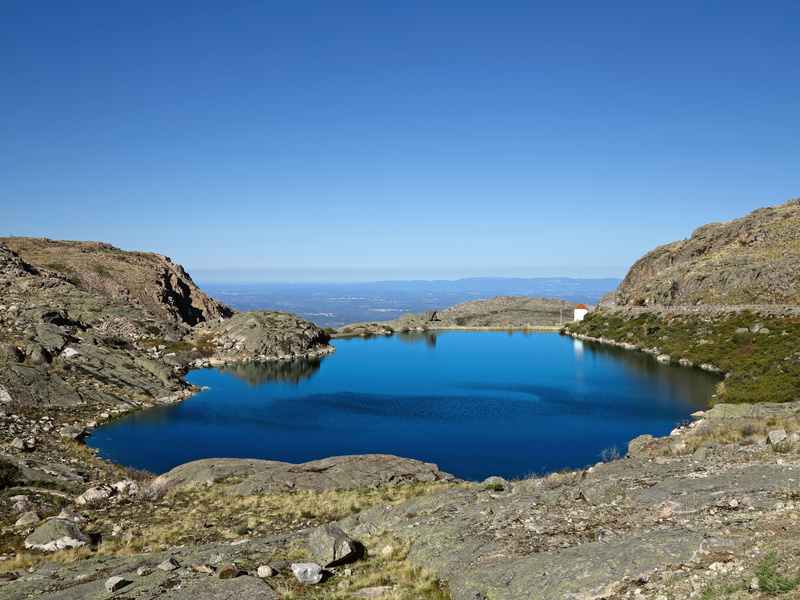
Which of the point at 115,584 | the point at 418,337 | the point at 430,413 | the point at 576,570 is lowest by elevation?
the point at 430,413

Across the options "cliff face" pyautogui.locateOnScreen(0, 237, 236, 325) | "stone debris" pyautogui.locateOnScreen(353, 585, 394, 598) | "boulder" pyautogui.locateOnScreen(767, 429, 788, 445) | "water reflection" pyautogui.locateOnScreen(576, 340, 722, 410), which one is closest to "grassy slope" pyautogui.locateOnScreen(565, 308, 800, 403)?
"water reflection" pyautogui.locateOnScreen(576, 340, 722, 410)

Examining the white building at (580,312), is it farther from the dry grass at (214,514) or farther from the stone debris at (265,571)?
the stone debris at (265,571)

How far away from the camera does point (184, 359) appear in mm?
100062

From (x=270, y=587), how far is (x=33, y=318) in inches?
3306

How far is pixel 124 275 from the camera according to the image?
140375 millimetres

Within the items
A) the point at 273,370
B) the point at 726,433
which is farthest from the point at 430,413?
the point at 273,370

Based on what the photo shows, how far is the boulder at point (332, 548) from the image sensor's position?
16172mm

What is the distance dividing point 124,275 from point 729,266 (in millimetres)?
157793

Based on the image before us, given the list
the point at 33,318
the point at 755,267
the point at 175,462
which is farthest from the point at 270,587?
the point at 755,267

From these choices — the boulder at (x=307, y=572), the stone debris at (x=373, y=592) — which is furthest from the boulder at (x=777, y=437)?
the boulder at (x=307, y=572)

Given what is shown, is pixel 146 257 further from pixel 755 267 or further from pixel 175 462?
pixel 755 267

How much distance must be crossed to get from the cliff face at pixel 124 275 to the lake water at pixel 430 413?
48.4 meters

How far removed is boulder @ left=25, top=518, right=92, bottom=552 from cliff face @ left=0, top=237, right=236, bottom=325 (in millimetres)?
113631

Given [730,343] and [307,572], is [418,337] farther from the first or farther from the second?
[307,572]
